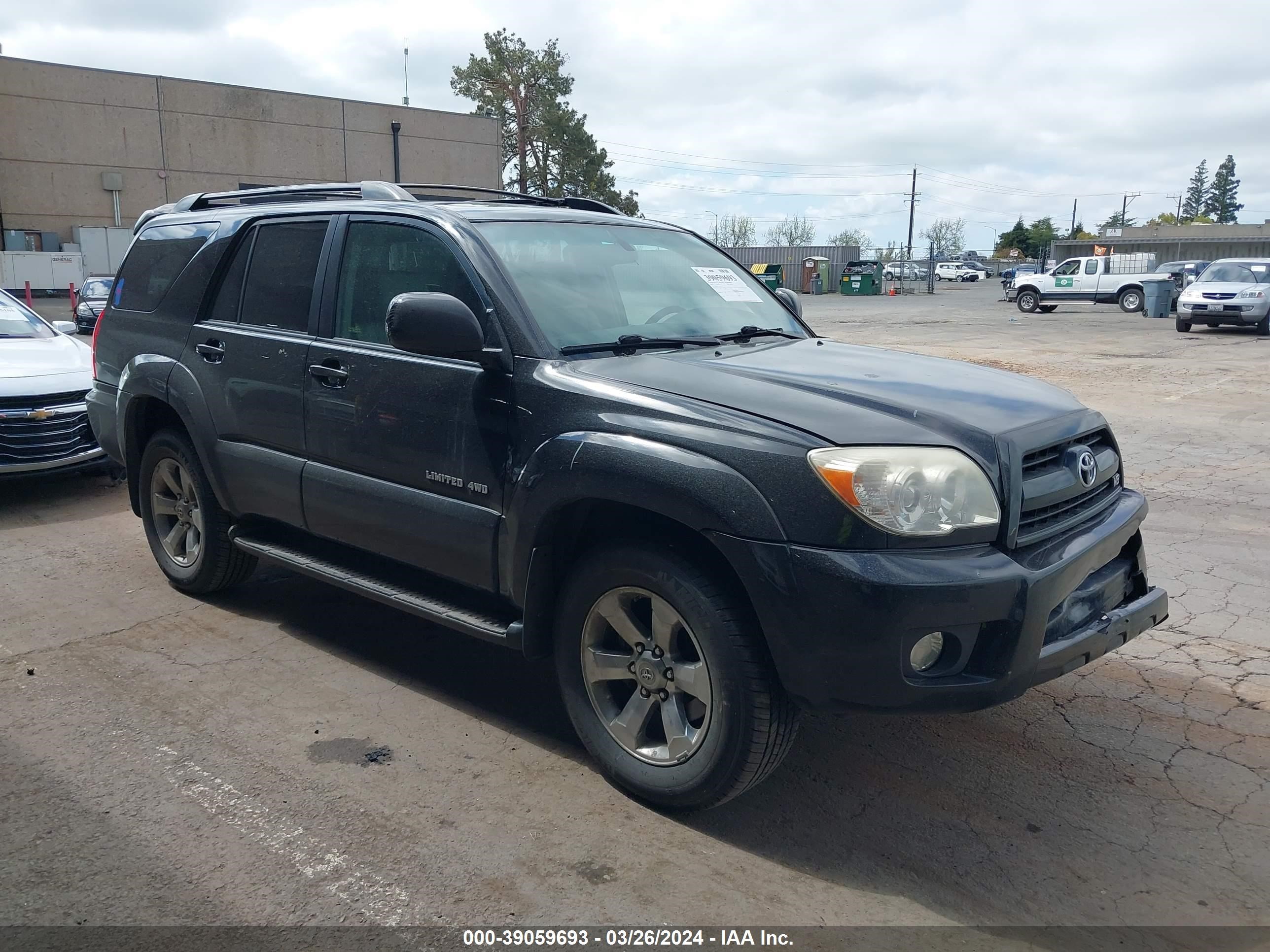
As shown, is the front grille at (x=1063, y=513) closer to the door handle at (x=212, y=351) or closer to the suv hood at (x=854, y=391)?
the suv hood at (x=854, y=391)

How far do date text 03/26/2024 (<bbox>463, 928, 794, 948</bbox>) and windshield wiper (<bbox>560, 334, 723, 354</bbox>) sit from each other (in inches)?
71.6

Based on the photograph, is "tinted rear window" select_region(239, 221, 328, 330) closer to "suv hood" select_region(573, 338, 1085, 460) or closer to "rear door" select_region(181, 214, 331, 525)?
"rear door" select_region(181, 214, 331, 525)

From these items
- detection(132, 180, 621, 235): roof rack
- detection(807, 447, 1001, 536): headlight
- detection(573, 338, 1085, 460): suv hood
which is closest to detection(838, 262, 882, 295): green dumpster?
detection(132, 180, 621, 235): roof rack

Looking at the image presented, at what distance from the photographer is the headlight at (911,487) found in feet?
9.21

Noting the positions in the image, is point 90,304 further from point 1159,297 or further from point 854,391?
point 1159,297

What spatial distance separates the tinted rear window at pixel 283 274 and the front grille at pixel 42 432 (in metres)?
3.23

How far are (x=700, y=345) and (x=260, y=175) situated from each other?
46541mm

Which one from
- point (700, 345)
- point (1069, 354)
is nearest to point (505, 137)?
point (1069, 354)

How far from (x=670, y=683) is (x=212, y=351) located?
2.84 metres

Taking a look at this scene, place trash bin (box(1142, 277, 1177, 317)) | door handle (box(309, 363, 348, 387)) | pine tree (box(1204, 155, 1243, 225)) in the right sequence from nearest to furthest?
door handle (box(309, 363, 348, 387))
trash bin (box(1142, 277, 1177, 317))
pine tree (box(1204, 155, 1243, 225))

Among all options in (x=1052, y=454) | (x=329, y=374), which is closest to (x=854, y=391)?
(x=1052, y=454)

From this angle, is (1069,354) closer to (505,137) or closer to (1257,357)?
(1257,357)

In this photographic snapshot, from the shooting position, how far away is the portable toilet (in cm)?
5625

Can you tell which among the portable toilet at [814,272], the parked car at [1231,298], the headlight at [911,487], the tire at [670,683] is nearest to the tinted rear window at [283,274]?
the tire at [670,683]
